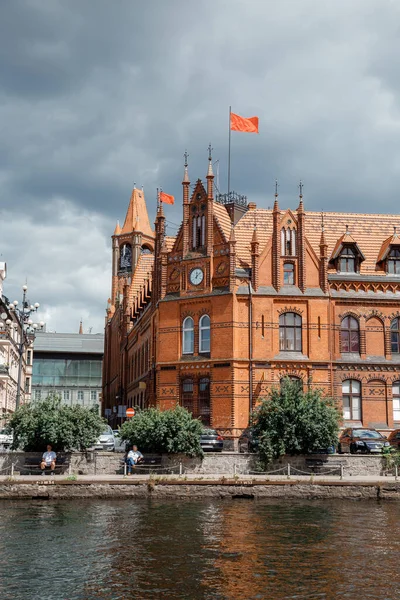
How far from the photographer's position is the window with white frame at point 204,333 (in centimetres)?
4522

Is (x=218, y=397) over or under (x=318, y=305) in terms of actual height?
under

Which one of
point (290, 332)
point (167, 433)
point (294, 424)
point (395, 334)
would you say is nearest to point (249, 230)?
point (290, 332)

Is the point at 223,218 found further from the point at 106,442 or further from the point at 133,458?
the point at 133,458

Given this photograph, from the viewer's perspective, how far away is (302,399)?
35.9m

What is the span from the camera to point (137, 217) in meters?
115

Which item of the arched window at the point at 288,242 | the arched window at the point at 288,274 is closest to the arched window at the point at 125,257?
the arched window at the point at 288,242

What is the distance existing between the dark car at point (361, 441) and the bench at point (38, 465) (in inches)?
588

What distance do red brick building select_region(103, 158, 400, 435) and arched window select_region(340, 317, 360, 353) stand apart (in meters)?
0.06

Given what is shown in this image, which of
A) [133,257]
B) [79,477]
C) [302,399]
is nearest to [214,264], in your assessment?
[302,399]

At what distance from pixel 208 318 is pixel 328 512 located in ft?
67.2

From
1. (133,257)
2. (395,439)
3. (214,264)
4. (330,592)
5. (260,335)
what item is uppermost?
(133,257)

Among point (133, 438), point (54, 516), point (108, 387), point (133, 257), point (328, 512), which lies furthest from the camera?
point (133, 257)

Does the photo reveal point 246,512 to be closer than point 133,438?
Yes

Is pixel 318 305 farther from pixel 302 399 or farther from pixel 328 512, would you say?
pixel 328 512
